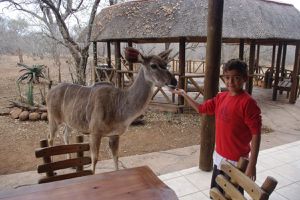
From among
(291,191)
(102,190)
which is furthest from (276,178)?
(102,190)

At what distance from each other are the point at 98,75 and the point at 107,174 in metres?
7.29

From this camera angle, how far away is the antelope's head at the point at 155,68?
2654 millimetres

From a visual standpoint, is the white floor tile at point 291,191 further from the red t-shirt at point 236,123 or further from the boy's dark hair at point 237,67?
the boy's dark hair at point 237,67

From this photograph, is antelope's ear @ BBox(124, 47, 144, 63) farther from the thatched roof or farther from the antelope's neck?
the thatched roof

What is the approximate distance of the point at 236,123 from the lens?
6.22ft

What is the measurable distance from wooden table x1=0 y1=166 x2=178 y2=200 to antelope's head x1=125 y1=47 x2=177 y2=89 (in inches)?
44.6

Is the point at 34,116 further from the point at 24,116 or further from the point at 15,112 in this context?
the point at 15,112

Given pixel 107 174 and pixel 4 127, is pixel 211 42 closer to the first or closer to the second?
pixel 107 174

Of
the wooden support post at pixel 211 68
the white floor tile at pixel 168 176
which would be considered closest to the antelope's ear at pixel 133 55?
the wooden support post at pixel 211 68

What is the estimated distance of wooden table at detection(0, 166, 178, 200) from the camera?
4.97 feet

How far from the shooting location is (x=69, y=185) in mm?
1642

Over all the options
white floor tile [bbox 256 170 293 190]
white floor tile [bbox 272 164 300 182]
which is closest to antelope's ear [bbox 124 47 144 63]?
white floor tile [bbox 256 170 293 190]

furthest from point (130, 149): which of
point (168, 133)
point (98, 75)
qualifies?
point (98, 75)

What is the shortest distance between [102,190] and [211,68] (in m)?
2.10
